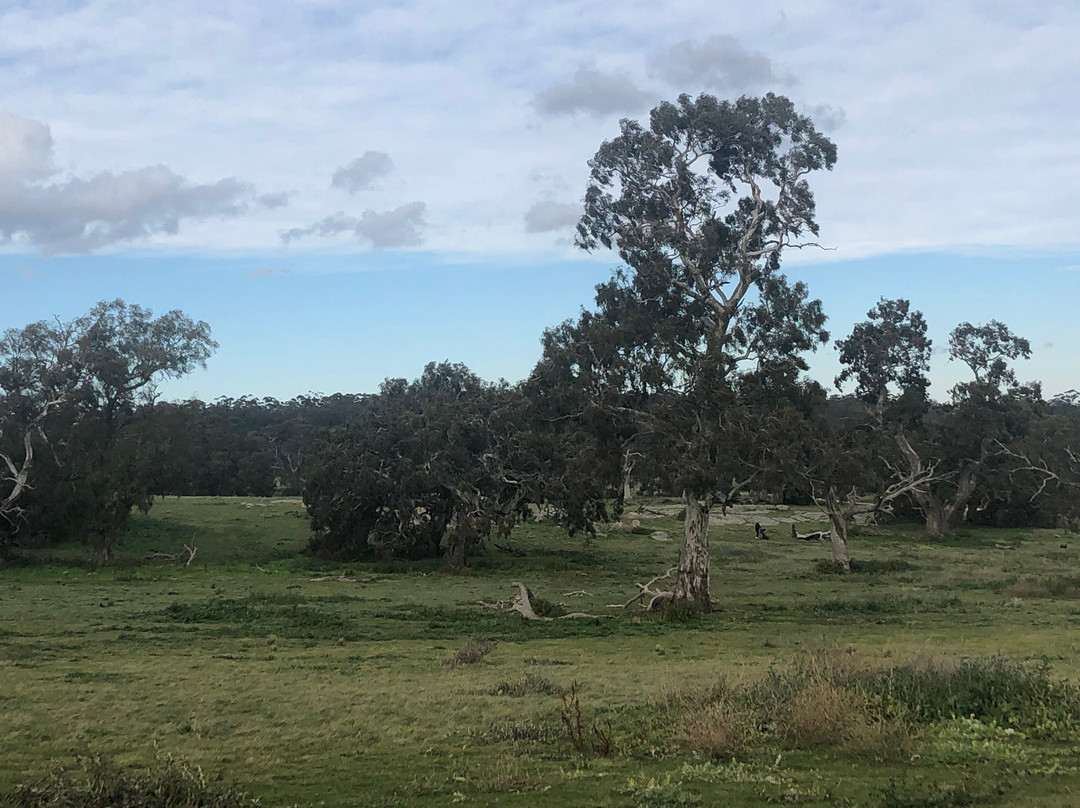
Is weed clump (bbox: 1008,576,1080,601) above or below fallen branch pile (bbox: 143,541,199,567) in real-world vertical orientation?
above

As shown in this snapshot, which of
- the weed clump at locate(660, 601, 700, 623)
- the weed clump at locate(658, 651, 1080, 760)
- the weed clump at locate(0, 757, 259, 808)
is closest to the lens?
the weed clump at locate(0, 757, 259, 808)

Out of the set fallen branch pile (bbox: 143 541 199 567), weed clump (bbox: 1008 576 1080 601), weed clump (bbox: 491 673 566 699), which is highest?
weed clump (bbox: 491 673 566 699)

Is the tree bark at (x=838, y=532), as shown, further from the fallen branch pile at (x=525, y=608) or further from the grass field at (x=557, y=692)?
the fallen branch pile at (x=525, y=608)

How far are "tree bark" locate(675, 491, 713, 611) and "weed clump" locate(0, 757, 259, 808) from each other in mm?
19360

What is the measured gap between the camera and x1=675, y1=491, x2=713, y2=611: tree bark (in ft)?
90.8

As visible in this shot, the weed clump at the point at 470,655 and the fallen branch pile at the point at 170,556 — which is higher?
the weed clump at the point at 470,655

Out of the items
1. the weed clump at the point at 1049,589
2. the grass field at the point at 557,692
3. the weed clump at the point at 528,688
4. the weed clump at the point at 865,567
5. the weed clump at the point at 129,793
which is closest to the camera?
the weed clump at the point at 129,793

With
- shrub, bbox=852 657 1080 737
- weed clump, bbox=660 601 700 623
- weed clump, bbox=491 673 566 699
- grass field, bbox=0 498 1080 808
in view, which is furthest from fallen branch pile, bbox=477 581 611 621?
shrub, bbox=852 657 1080 737

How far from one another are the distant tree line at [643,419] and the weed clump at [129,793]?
18.0 metres

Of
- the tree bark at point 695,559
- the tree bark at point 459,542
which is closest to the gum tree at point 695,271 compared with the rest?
the tree bark at point 695,559

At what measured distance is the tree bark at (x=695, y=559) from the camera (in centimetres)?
2767

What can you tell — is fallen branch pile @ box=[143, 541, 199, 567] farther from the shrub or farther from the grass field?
the shrub

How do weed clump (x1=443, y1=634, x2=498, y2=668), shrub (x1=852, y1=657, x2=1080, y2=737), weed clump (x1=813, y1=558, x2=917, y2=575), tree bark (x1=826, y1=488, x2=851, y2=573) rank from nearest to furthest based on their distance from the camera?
1. shrub (x1=852, y1=657, x2=1080, y2=737)
2. weed clump (x1=443, y1=634, x2=498, y2=668)
3. weed clump (x1=813, y1=558, x2=917, y2=575)
4. tree bark (x1=826, y1=488, x2=851, y2=573)

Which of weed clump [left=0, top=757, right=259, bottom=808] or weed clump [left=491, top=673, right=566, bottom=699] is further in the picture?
weed clump [left=491, top=673, right=566, bottom=699]
